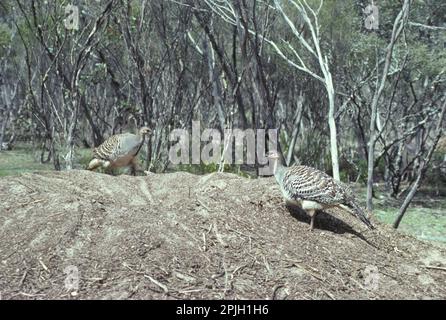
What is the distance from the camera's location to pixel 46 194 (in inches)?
241

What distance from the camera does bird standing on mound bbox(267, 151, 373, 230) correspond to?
6.16 meters

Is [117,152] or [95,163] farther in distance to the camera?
[95,163]

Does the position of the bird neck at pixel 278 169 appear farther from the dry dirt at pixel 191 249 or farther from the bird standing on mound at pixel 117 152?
the bird standing on mound at pixel 117 152

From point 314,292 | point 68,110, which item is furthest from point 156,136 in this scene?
point 314,292

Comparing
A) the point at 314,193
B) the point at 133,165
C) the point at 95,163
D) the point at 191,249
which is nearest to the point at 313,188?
the point at 314,193

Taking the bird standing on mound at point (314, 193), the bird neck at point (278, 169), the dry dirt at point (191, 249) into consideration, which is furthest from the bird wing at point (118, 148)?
the bird standing on mound at point (314, 193)

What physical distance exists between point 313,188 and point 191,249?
1645 millimetres

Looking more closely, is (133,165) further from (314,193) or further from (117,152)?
(314,193)

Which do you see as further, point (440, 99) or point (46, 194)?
point (440, 99)

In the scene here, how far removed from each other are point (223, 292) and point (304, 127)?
14.5 metres

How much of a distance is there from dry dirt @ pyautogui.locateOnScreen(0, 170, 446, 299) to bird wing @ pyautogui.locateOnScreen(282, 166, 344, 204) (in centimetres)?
32

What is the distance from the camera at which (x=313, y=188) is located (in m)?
6.19

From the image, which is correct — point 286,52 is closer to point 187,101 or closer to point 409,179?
point 187,101
